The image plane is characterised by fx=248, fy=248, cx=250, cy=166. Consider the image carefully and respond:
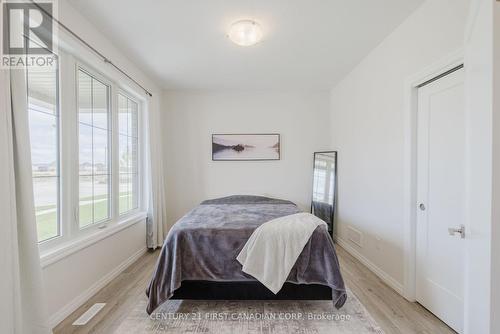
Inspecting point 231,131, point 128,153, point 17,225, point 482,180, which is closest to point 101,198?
point 128,153

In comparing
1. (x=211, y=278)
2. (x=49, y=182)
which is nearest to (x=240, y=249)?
(x=211, y=278)

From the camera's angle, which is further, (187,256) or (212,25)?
(212,25)

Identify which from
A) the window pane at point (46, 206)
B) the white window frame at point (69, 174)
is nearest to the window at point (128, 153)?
the white window frame at point (69, 174)

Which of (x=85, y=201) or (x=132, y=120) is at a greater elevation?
(x=132, y=120)

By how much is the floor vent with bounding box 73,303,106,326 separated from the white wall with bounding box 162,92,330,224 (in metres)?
2.19

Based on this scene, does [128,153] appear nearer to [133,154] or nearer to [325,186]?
[133,154]

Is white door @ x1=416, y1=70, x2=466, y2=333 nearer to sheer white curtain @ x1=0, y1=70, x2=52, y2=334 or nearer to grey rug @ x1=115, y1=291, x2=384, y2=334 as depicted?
grey rug @ x1=115, y1=291, x2=384, y2=334

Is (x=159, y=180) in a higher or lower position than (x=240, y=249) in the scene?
higher

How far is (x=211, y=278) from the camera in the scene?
210 centimetres

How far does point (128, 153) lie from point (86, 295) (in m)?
1.77

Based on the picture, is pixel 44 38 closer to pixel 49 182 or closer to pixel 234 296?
pixel 49 182

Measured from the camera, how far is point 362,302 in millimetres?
2229

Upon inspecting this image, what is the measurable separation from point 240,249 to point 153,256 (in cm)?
190

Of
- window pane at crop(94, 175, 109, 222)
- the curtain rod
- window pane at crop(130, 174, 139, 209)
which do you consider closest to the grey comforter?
window pane at crop(94, 175, 109, 222)
